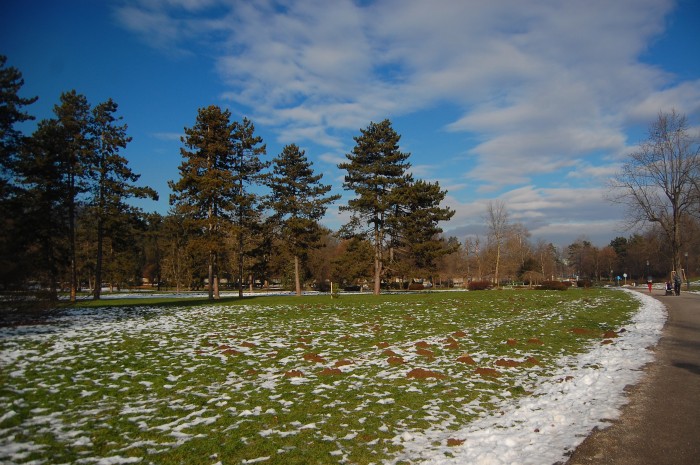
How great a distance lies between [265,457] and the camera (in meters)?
4.78

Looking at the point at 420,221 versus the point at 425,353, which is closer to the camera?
the point at 425,353

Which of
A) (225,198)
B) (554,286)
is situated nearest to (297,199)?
(225,198)

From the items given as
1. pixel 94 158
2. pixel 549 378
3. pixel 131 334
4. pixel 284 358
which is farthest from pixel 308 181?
pixel 549 378

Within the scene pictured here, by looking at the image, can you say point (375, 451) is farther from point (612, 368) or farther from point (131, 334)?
point (131, 334)

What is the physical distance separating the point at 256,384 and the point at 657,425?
22.2ft

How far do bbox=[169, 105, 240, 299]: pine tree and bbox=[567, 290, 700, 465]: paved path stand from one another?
2637cm

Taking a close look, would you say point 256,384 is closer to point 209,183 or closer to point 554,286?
point 209,183

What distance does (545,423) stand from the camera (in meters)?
5.84

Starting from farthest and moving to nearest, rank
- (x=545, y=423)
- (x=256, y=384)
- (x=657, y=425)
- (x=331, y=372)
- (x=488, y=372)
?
(x=331, y=372) → (x=488, y=372) → (x=256, y=384) → (x=545, y=423) → (x=657, y=425)

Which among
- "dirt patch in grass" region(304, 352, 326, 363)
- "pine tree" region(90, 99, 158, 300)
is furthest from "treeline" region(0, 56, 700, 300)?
"dirt patch in grass" region(304, 352, 326, 363)

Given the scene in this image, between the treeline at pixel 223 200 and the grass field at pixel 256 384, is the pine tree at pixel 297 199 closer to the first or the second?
the treeline at pixel 223 200

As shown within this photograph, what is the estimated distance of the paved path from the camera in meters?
4.67

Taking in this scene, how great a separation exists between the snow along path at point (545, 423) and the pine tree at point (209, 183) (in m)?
25.2

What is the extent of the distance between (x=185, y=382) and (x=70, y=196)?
88.8 feet
